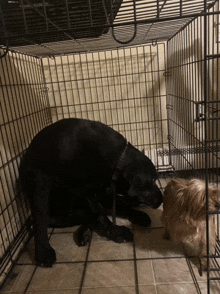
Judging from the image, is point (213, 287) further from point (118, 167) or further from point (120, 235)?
point (118, 167)

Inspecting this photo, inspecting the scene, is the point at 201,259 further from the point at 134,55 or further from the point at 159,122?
the point at 134,55

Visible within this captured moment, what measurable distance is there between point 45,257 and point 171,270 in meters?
0.69

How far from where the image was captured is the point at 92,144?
1.62 meters

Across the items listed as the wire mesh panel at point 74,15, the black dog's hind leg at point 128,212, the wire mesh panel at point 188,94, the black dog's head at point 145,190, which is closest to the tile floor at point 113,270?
the black dog's hind leg at point 128,212

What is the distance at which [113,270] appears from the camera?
4.52 feet

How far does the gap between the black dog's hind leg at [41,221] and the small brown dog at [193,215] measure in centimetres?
71

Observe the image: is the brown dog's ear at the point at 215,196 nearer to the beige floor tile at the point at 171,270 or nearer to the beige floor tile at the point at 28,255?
the beige floor tile at the point at 171,270

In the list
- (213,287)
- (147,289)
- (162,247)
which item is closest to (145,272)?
(147,289)

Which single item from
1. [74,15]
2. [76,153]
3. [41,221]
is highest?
[74,15]

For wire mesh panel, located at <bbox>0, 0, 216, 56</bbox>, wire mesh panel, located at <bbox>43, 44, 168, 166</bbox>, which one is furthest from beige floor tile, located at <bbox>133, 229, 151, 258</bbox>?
wire mesh panel, located at <bbox>0, 0, 216, 56</bbox>

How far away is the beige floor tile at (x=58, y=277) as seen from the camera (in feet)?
4.28

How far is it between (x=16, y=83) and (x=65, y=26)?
0.73 metres

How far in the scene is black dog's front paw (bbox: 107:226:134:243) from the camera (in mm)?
1603

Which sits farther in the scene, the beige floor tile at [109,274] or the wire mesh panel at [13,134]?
the wire mesh panel at [13,134]
